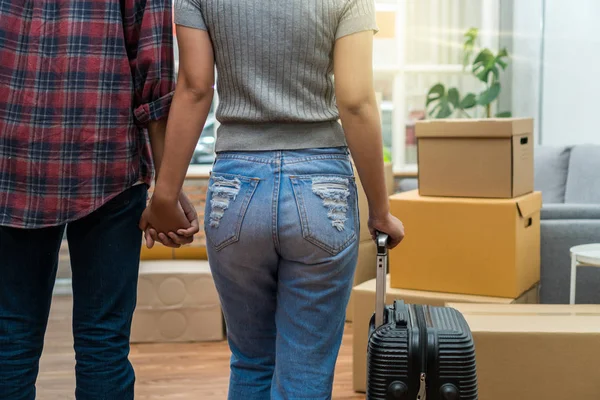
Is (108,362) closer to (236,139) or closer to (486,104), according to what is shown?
(236,139)

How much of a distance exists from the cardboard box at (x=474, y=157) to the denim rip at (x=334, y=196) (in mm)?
1381

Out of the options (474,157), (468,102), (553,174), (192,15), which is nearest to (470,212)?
(474,157)

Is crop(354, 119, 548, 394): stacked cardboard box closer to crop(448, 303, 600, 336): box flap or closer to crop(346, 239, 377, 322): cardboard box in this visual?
crop(448, 303, 600, 336): box flap

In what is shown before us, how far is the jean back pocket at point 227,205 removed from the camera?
1.42 metres

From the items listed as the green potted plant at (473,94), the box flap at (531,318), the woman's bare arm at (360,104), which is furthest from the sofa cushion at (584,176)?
the woman's bare arm at (360,104)

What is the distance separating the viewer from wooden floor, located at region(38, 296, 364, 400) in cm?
302

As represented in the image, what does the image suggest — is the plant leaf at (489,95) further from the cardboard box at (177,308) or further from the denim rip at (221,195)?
the denim rip at (221,195)

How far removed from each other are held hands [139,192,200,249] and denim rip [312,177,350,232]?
28 cm

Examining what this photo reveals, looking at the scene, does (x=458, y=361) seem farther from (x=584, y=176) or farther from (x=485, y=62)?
(x=485, y=62)

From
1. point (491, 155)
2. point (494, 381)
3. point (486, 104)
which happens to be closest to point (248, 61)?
point (494, 381)

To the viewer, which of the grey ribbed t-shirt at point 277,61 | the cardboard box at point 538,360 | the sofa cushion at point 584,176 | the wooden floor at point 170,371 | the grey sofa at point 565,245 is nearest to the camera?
the grey ribbed t-shirt at point 277,61

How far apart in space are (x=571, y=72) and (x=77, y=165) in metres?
4.21

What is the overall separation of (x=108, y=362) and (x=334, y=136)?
1.92 feet

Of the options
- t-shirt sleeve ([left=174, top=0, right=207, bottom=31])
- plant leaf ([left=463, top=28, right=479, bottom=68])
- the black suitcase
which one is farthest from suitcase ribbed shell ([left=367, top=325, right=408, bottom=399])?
plant leaf ([left=463, top=28, right=479, bottom=68])
